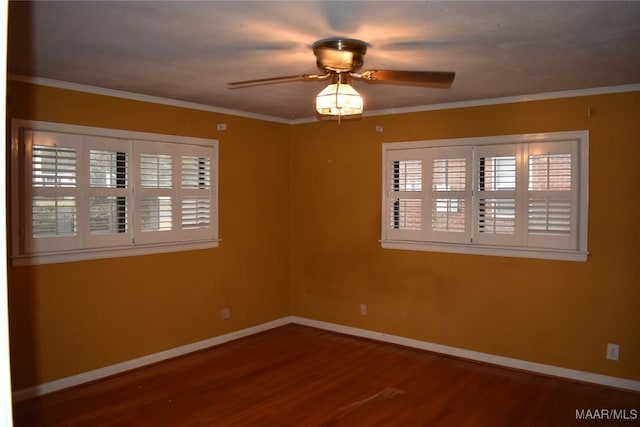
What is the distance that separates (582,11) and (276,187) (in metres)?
3.97

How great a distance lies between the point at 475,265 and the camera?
4.68 m

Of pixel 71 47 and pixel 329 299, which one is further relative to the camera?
pixel 329 299

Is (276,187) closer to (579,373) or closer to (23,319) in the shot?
(23,319)

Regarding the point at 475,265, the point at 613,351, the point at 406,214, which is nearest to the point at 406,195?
the point at 406,214

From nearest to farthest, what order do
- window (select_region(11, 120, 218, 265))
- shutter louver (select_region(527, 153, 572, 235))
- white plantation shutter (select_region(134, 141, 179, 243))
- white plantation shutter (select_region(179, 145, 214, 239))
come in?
window (select_region(11, 120, 218, 265))
shutter louver (select_region(527, 153, 572, 235))
white plantation shutter (select_region(134, 141, 179, 243))
white plantation shutter (select_region(179, 145, 214, 239))

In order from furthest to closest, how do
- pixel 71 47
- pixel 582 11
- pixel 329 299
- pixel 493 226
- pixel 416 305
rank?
pixel 329 299, pixel 416 305, pixel 493 226, pixel 71 47, pixel 582 11

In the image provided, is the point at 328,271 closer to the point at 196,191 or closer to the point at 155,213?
the point at 196,191

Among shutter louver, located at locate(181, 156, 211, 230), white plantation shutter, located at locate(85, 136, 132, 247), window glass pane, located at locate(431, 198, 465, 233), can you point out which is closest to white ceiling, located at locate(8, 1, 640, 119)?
white plantation shutter, located at locate(85, 136, 132, 247)

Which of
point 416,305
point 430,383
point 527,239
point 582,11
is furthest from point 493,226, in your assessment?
point 582,11

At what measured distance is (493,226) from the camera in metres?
4.57

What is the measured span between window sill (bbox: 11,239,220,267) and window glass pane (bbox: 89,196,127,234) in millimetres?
175

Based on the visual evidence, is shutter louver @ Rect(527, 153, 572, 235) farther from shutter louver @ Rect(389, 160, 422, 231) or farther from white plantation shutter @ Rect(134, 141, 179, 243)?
white plantation shutter @ Rect(134, 141, 179, 243)

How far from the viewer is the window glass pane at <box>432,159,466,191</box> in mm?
4746

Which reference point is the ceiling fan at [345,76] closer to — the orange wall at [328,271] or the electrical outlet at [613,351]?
the orange wall at [328,271]
